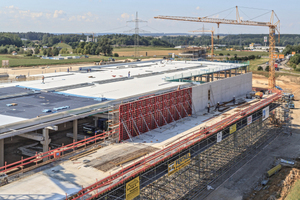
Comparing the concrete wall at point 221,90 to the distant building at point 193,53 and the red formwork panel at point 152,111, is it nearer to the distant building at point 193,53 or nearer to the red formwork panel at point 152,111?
the red formwork panel at point 152,111

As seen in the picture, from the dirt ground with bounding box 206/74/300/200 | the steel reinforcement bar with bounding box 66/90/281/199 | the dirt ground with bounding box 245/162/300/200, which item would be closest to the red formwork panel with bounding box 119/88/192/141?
the steel reinforcement bar with bounding box 66/90/281/199

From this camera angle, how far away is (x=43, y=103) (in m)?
37.8

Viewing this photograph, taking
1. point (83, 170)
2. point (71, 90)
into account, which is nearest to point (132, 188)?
point (83, 170)

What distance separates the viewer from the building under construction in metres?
22.8

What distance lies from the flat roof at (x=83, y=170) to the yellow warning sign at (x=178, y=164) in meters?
2.06

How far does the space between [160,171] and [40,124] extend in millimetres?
12255

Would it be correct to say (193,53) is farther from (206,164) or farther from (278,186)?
(278,186)

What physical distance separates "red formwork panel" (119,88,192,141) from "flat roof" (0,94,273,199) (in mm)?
964

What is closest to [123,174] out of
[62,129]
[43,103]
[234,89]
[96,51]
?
[62,129]

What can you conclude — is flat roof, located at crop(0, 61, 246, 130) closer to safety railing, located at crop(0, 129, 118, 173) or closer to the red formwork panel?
safety railing, located at crop(0, 129, 118, 173)

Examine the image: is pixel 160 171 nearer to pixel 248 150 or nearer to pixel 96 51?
pixel 248 150

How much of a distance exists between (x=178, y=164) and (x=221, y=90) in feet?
83.9

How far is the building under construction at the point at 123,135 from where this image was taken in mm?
22828

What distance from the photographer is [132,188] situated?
23312 mm
